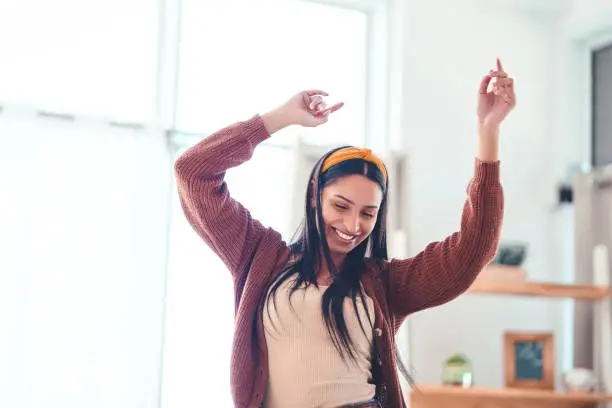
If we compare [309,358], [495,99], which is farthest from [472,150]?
[309,358]

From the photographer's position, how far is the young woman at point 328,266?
1296mm

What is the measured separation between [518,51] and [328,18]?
0.81m

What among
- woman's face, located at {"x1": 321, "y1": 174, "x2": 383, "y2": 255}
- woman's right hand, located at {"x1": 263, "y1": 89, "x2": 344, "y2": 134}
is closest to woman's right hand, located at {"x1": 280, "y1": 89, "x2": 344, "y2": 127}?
woman's right hand, located at {"x1": 263, "y1": 89, "x2": 344, "y2": 134}

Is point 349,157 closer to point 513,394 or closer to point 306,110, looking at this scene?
point 306,110

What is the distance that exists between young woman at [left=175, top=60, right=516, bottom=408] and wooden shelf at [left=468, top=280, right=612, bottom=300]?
5.19 ft

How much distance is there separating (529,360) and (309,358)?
6.34 ft

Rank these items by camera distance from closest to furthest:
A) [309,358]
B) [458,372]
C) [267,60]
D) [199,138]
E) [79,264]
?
[309,358], [79,264], [458,372], [199,138], [267,60]

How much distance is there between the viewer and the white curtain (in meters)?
2.70

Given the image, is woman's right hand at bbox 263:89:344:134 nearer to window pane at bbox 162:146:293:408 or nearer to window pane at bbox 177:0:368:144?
window pane at bbox 162:146:293:408

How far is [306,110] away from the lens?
4.50ft

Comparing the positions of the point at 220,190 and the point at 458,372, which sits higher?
the point at 220,190

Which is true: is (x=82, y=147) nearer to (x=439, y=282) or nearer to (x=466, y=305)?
(x=466, y=305)

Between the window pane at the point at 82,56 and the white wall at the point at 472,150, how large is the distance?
1.00 m

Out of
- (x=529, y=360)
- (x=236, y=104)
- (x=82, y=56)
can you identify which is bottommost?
(x=529, y=360)
